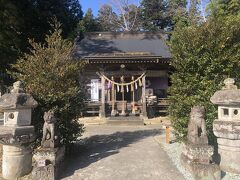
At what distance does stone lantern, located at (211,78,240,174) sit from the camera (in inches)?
289

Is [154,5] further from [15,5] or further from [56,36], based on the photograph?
[56,36]

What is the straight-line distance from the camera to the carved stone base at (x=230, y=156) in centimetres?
745

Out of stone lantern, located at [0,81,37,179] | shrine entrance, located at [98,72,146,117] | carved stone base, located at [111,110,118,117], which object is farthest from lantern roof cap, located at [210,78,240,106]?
carved stone base, located at [111,110,118,117]

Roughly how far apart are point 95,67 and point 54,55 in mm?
10601

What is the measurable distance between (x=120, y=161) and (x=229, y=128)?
303 cm

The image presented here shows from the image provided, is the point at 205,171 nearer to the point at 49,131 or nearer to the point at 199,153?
the point at 199,153

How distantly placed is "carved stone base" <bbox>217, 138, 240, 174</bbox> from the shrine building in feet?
31.1

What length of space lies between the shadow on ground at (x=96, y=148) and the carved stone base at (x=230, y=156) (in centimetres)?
321

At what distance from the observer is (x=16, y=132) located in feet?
23.6

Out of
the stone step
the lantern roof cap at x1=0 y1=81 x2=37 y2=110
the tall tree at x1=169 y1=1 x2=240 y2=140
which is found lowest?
the stone step

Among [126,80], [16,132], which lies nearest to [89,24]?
[126,80]

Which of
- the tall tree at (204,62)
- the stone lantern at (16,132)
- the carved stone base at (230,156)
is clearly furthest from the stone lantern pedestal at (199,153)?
the stone lantern at (16,132)

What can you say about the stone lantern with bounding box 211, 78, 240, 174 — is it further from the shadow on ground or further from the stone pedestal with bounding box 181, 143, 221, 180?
the shadow on ground

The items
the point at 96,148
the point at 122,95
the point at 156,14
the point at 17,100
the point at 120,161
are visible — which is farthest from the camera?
the point at 156,14
